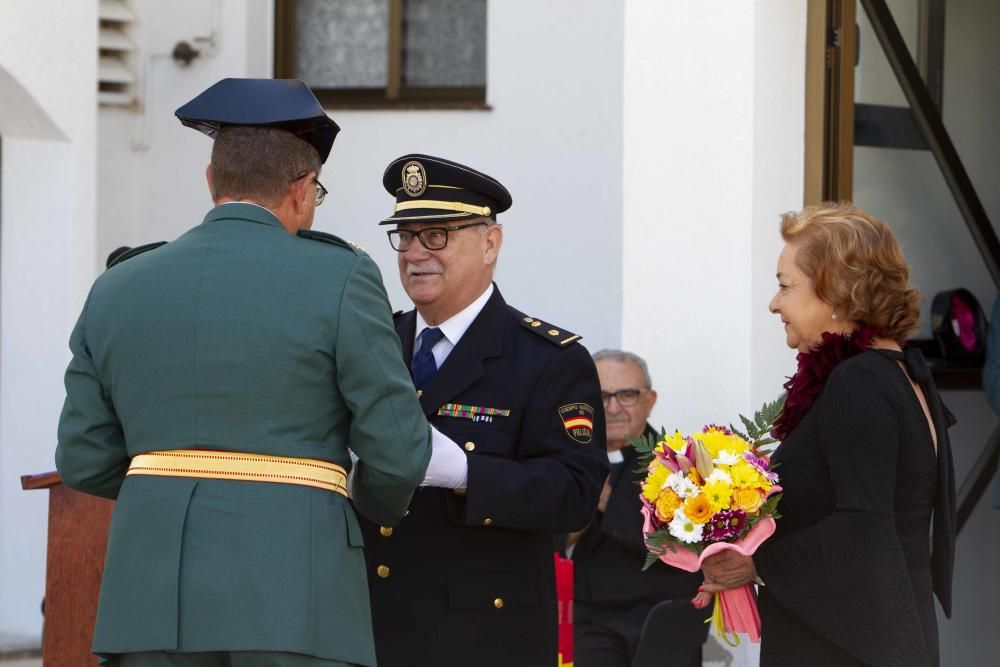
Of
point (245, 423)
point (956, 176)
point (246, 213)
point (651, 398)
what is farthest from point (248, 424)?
point (956, 176)

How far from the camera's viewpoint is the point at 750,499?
114 inches

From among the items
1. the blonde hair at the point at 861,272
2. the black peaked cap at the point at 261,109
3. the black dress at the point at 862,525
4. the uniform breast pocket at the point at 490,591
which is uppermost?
the black peaked cap at the point at 261,109

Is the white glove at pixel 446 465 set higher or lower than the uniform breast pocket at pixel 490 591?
higher

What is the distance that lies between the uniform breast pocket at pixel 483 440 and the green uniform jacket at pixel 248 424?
1.68 ft

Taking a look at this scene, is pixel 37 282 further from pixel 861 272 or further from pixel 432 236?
pixel 861 272

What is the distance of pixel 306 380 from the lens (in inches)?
97.3

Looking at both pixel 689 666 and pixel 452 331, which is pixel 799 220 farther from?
pixel 689 666

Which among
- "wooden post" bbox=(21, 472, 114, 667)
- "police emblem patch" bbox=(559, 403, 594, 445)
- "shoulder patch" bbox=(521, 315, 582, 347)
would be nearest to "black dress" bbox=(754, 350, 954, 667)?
"police emblem patch" bbox=(559, 403, 594, 445)

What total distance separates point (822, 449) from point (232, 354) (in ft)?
3.95

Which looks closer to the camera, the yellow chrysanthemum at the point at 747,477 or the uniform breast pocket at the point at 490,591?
the yellow chrysanthemum at the point at 747,477

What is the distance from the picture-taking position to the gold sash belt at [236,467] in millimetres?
2471

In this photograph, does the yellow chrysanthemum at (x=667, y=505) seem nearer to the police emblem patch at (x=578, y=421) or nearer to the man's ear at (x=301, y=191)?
the police emblem patch at (x=578, y=421)

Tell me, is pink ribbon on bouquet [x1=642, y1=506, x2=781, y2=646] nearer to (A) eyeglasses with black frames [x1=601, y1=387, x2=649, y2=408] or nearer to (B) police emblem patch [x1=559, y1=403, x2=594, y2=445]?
(B) police emblem patch [x1=559, y1=403, x2=594, y2=445]

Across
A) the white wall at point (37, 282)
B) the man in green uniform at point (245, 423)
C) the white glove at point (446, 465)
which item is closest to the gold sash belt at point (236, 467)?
the man in green uniform at point (245, 423)
